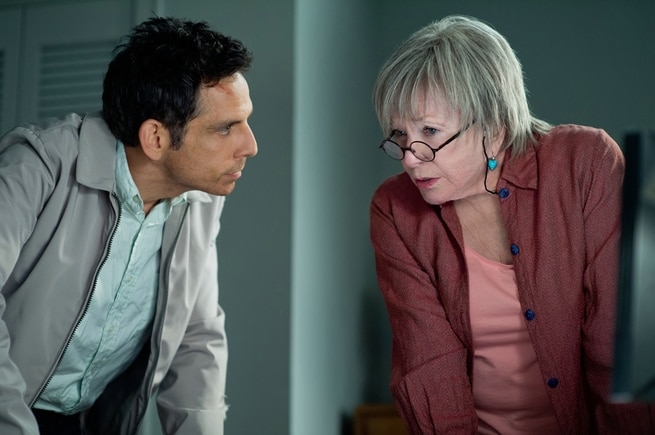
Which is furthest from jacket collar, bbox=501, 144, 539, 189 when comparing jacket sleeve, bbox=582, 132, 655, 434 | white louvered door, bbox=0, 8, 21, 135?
white louvered door, bbox=0, 8, 21, 135

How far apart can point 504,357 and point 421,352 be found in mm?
176

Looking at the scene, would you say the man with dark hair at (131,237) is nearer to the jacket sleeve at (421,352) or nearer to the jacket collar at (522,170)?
the jacket sleeve at (421,352)

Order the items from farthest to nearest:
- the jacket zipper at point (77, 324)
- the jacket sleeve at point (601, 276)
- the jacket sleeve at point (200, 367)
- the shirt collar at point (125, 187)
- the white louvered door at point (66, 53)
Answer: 1. the white louvered door at point (66, 53)
2. the jacket sleeve at point (200, 367)
3. the shirt collar at point (125, 187)
4. the jacket zipper at point (77, 324)
5. the jacket sleeve at point (601, 276)

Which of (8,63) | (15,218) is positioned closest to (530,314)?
(15,218)

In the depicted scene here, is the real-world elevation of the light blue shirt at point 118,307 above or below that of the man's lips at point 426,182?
below

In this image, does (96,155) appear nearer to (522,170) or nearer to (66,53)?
(522,170)

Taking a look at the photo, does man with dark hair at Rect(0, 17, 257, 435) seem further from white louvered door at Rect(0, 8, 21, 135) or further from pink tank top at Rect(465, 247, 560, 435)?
white louvered door at Rect(0, 8, 21, 135)

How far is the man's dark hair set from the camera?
188cm

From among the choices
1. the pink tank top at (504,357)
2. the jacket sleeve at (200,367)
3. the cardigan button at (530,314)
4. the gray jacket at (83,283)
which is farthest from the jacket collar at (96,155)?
the cardigan button at (530,314)

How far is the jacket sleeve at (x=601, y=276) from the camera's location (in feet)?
5.44

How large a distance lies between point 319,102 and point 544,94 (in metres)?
1.14

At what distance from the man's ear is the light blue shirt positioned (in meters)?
0.07

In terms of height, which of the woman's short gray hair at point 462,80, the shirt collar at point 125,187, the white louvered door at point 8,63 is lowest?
the shirt collar at point 125,187

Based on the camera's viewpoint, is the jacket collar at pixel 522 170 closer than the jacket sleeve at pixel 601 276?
No
